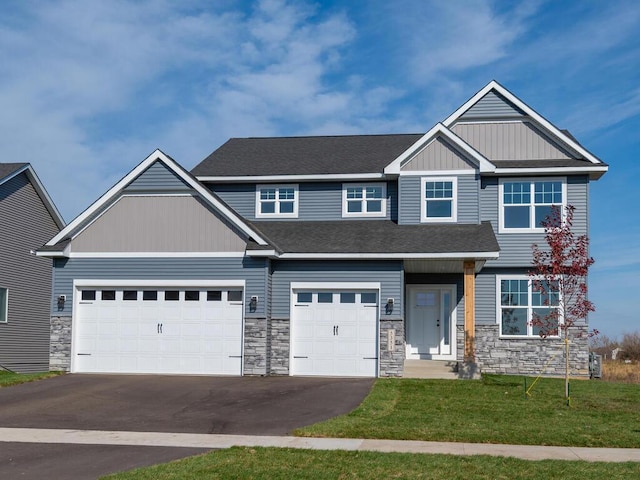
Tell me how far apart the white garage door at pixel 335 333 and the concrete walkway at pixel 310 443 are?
8633 millimetres

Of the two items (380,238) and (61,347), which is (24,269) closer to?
(61,347)

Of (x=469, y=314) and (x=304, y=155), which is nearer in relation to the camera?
(x=469, y=314)

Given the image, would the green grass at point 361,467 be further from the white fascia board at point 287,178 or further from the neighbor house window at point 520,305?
the white fascia board at point 287,178

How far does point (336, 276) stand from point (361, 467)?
1169 cm

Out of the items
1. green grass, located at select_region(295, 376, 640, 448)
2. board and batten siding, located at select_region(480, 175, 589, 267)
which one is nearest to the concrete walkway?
green grass, located at select_region(295, 376, 640, 448)

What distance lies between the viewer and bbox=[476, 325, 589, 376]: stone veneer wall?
77.4 feet

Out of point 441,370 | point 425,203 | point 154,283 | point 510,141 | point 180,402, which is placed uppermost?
point 510,141

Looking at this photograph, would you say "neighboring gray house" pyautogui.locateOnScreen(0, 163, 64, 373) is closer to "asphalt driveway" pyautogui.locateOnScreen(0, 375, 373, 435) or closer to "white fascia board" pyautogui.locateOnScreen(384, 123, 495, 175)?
"asphalt driveway" pyautogui.locateOnScreen(0, 375, 373, 435)

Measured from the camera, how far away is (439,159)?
926 inches

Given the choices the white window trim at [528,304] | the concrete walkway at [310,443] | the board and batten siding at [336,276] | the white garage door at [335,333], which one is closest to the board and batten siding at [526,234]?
the white window trim at [528,304]

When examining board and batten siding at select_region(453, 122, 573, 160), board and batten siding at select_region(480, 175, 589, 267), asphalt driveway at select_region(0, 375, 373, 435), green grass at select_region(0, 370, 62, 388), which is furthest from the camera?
board and batten siding at select_region(453, 122, 573, 160)

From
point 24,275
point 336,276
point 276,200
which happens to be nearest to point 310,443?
point 336,276

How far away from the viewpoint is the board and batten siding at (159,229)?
21984 millimetres

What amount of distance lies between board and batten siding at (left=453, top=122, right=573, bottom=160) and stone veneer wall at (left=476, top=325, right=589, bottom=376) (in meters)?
5.49
